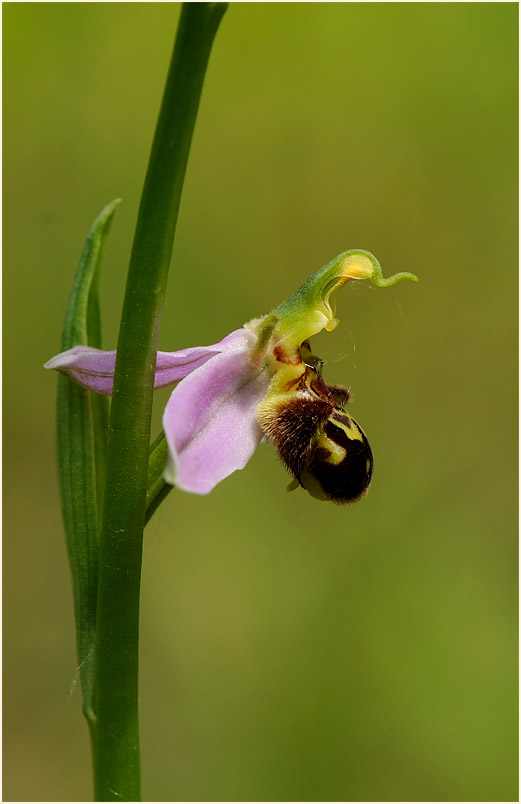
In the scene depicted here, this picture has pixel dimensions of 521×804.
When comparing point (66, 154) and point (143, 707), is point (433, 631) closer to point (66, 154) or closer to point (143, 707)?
point (143, 707)

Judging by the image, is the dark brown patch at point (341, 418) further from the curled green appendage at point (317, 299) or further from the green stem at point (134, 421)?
the green stem at point (134, 421)

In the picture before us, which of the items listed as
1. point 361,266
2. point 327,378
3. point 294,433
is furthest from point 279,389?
point 327,378

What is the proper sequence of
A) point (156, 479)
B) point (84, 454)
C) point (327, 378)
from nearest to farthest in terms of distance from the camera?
point (156, 479)
point (84, 454)
point (327, 378)

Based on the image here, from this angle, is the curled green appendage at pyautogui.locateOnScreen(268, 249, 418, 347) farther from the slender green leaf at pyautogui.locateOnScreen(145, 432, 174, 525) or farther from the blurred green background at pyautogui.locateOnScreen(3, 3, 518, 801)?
the blurred green background at pyautogui.locateOnScreen(3, 3, 518, 801)

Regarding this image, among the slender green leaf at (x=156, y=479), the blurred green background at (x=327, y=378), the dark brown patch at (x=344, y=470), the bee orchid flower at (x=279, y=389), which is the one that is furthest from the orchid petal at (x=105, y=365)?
the blurred green background at (x=327, y=378)

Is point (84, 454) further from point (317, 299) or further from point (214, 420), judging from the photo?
point (317, 299)

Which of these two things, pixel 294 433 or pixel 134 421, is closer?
pixel 134 421

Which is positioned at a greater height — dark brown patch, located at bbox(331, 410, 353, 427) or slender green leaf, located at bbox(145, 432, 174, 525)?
dark brown patch, located at bbox(331, 410, 353, 427)

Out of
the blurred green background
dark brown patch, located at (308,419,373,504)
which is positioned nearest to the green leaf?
dark brown patch, located at (308,419,373,504)
